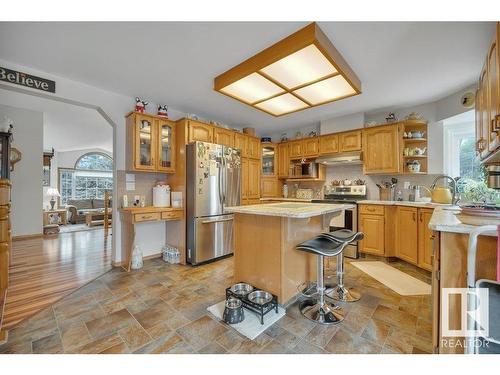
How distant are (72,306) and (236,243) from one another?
5.58 ft

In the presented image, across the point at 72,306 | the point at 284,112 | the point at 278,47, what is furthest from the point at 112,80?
the point at 72,306

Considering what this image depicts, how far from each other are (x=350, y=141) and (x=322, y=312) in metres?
3.22

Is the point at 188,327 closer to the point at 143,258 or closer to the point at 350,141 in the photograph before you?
the point at 143,258

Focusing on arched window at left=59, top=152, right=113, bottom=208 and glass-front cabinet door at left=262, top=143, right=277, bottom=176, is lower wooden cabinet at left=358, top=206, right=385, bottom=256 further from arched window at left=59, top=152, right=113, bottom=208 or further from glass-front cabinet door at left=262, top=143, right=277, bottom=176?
arched window at left=59, top=152, right=113, bottom=208

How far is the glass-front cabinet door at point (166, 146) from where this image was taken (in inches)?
139

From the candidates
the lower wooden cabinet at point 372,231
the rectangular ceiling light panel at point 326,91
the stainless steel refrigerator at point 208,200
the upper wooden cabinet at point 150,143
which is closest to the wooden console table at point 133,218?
the stainless steel refrigerator at point 208,200

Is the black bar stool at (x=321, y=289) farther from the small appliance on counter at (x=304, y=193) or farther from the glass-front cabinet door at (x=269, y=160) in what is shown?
the glass-front cabinet door at (x=269, y=160)

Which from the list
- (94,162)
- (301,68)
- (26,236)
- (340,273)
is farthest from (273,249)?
(94,162)

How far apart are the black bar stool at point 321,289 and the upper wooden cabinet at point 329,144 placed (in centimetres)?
272

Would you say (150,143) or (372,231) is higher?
(150,143)

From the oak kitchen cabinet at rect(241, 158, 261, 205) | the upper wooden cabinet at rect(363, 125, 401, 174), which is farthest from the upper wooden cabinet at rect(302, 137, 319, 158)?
the oak kitchen cabinet at rect(241, 158, 261, 205)

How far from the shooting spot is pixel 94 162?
31.1 ft

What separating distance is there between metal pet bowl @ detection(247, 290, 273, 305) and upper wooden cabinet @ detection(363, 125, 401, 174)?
299cm
